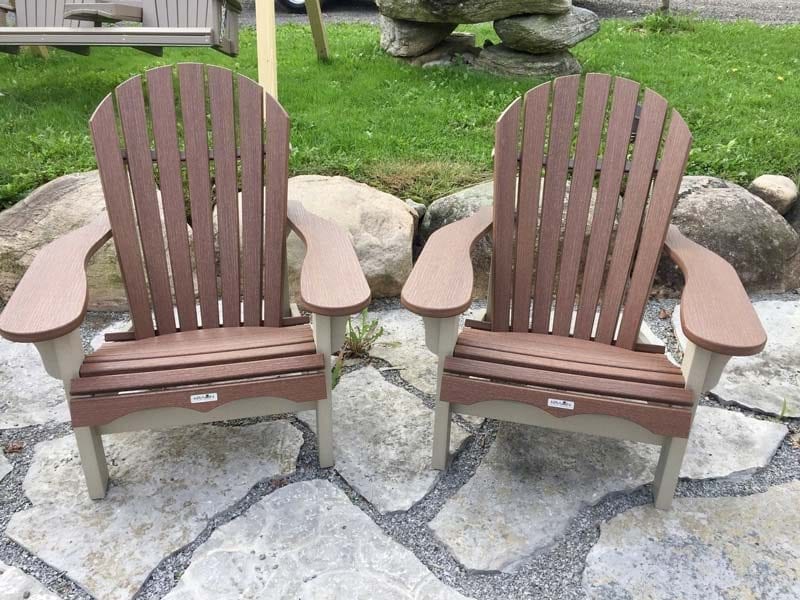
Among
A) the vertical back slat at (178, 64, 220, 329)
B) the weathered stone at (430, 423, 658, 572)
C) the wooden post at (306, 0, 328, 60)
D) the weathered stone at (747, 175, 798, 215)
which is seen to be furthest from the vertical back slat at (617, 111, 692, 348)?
the wooden post at (306, 0, 328, 60)

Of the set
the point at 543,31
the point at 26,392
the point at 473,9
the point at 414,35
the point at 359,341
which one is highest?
the point at 473,9

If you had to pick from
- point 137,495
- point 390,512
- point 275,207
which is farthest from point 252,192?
point 390,512

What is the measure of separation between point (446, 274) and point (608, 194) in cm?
69

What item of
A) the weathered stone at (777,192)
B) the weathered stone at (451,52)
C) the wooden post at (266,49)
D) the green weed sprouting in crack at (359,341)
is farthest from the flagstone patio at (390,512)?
the weathered stone at (451,52)

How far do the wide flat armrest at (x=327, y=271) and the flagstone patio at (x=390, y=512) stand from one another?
59cm

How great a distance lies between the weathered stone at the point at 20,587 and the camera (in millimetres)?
1592

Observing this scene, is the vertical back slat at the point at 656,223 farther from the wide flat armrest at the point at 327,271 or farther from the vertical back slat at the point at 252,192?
the vertical back slat at the point at 252,192

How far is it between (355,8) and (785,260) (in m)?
7.43

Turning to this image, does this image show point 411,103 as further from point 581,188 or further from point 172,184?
point 172,184

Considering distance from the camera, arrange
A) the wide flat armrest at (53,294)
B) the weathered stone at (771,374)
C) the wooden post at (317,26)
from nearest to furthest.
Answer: the wide flat armrest at (53,294) < the weathered stone at (771,374) < the wooden post at (317,26)

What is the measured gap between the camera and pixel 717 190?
308 centimetres

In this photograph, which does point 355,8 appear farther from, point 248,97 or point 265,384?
point 265,384

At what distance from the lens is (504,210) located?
7.01 ft

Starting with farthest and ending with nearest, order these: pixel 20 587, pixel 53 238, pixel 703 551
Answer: pixel 53 238 → pixel 703 551 → pixel 20 587
